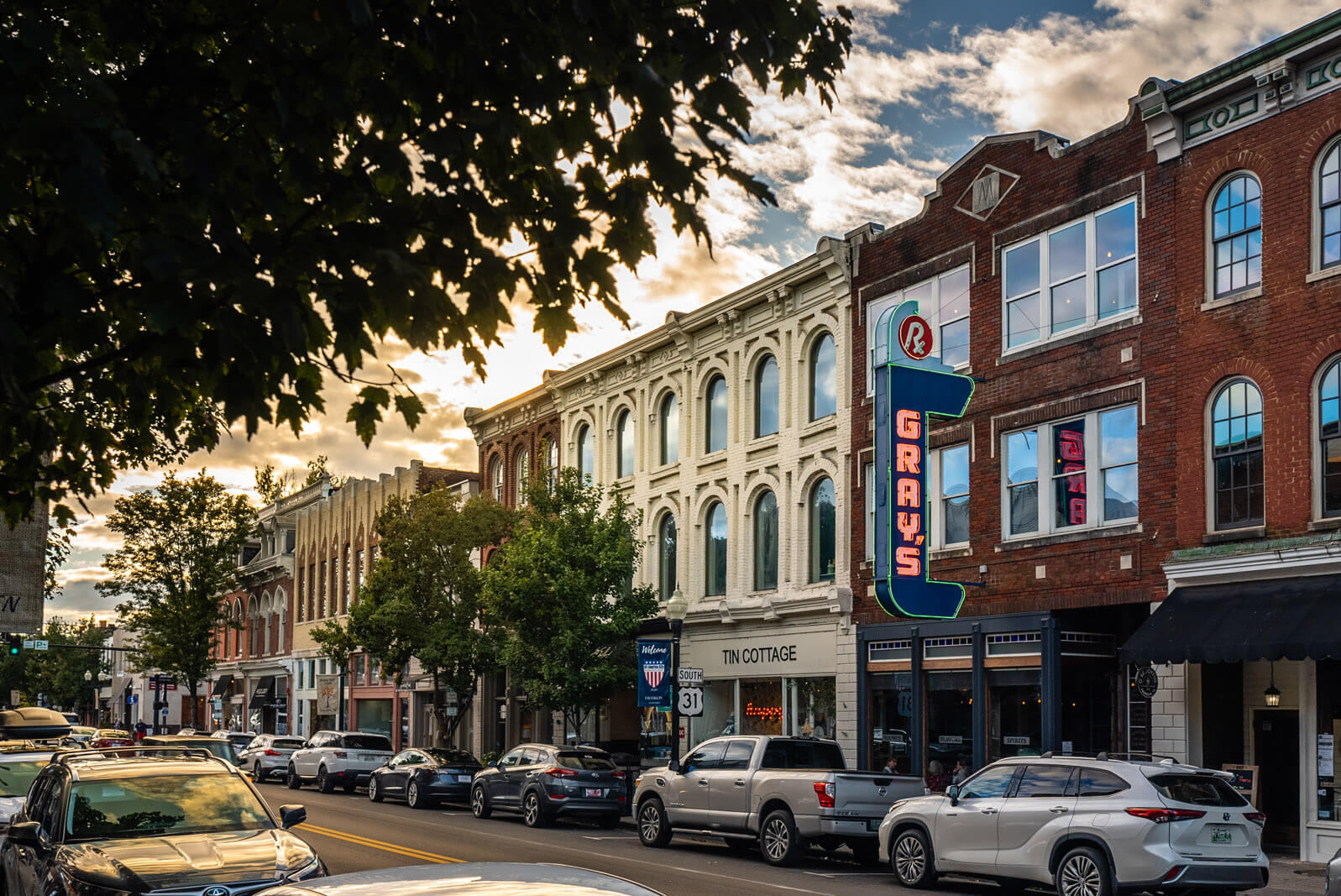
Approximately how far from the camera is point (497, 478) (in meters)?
45.4

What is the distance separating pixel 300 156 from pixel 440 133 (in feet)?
1.88

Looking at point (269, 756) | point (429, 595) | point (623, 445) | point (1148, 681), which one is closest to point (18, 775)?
point (1148, 681)

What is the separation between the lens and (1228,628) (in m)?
19.6

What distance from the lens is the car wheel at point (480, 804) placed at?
29344mm

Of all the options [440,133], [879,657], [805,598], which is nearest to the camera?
[440,133]

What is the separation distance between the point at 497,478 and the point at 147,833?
116ft

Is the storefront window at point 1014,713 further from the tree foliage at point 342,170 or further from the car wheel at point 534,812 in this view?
the tree foliage at point 342,170

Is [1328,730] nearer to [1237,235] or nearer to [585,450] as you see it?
[1237,235]

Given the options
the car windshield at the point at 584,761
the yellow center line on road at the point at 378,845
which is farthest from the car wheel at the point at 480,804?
the yellow center line on road at the point at 378,845

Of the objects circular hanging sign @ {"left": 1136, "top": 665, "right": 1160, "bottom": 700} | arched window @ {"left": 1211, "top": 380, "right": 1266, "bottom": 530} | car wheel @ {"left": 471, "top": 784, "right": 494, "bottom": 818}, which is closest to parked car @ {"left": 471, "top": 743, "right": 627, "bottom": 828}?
car wheel @ {"left": 471, "top": 784, "right": 494, "bottom": 818}

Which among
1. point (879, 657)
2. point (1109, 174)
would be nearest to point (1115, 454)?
point (1109, 174)

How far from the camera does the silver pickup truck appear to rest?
779 inches

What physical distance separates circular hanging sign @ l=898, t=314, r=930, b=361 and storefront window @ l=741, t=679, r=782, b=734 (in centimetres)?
863

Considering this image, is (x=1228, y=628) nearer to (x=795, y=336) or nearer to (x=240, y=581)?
(x=795, y=336)
